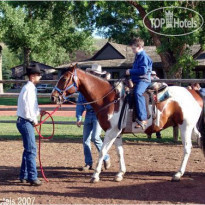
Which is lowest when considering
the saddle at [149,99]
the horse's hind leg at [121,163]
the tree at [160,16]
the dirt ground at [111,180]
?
the dirt ground at [111,180]

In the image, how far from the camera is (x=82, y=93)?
7.04m

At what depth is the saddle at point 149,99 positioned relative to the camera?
6.85m

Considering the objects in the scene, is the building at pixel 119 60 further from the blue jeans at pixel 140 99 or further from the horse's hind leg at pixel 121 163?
the blue jeans at pixel 140 99

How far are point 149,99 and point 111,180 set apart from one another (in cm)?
176

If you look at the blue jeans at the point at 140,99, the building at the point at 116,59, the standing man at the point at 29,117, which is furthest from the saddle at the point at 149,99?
the building at the point at 116,59

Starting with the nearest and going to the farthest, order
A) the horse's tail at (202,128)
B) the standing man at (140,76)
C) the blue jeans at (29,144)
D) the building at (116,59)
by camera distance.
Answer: the blue jeans at (29,144), the standing man at (140,76), the horse's tail at (202,128), the building at (116,59)

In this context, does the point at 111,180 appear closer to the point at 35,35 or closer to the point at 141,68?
the point at 141,68

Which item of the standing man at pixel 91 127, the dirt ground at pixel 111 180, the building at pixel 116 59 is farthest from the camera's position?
the building at pixel 116 59

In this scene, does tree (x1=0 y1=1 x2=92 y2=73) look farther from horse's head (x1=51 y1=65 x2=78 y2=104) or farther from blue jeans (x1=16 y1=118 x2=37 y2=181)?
blue jeans (x1=16 y1=118 x2=37 y2=181)

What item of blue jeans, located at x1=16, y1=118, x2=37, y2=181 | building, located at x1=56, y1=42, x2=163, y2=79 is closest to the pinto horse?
blue jeans, located at x1=16, y1=118, x2=37, y2=181

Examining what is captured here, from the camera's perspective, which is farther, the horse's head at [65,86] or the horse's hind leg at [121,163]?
the horse's hind leg at [121,163]

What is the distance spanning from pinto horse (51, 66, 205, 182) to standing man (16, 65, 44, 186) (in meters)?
0.51

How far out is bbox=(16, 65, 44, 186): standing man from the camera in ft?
20.9

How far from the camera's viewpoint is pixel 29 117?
20.9 ft
